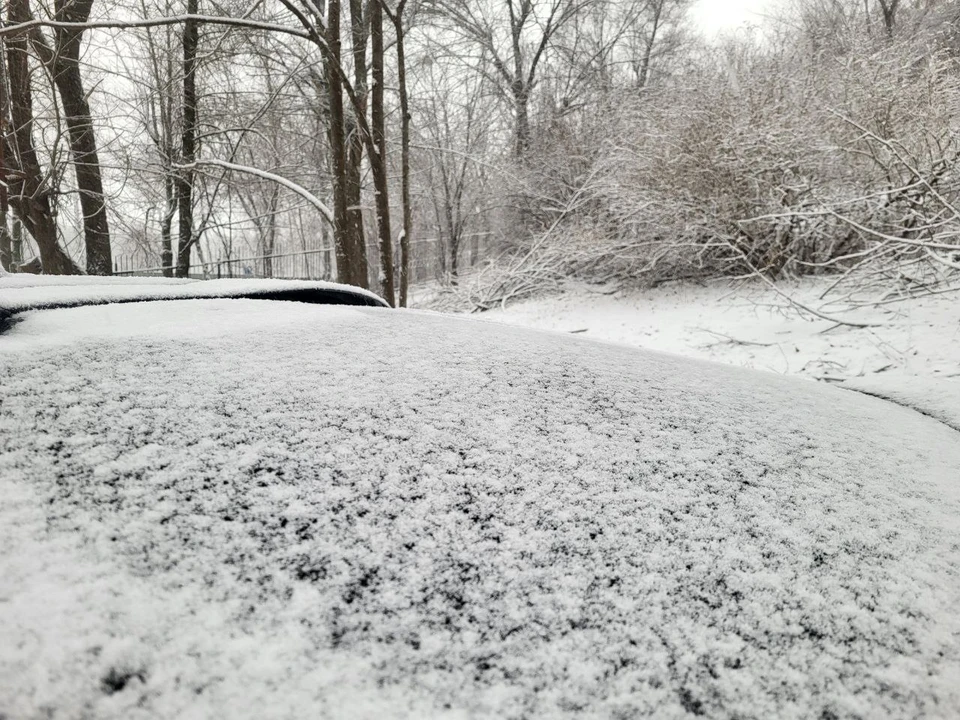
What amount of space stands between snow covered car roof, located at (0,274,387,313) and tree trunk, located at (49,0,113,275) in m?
6.30

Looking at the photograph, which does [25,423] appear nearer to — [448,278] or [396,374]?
[396,374]

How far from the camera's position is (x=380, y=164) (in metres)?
5.93

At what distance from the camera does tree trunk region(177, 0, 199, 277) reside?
671cm

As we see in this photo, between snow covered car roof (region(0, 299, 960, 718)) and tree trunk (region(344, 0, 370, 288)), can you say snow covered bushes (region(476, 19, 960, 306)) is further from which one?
snow covered car roof (region(0, 299, 960, 718))

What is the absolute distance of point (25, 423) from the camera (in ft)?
2.33

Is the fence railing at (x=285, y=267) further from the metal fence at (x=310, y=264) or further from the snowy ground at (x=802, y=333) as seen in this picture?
the snowy ground at (x=802, y=333)

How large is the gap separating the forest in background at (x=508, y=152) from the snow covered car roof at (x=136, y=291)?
123 inches

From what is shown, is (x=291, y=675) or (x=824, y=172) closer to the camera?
(x=291, y=675)

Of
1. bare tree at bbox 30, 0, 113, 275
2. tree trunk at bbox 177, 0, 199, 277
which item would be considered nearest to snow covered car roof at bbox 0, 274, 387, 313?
tree trunk at bbox 177, 0, 199, 277

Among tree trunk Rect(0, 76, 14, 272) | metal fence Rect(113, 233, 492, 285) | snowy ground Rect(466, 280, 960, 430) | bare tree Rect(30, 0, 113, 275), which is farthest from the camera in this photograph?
metal fence Rect(113, 233, 492, 285)

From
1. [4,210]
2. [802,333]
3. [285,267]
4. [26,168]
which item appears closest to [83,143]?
[26,168]

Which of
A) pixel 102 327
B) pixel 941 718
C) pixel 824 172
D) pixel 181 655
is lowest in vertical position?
pixel 941 718

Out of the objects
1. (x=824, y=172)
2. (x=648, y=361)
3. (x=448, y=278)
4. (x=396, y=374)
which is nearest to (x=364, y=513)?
(x=396, y=374)

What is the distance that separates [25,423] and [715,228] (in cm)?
771
